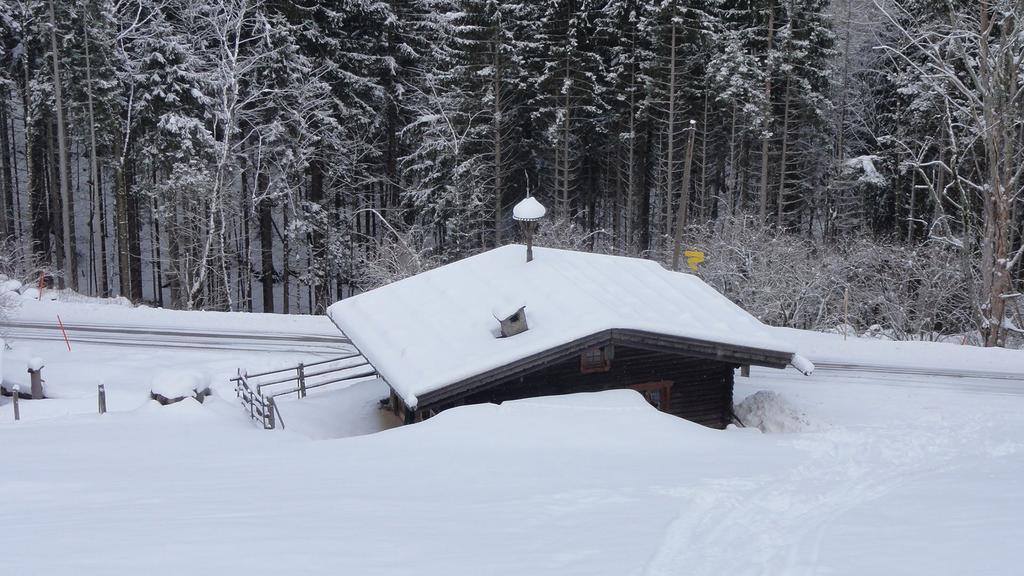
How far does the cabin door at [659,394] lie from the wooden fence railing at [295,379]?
7550 mm

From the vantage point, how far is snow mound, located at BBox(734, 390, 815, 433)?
57.9 ft

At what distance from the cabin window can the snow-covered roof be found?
1.00 m

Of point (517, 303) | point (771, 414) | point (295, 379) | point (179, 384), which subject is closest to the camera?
point (517, 303)

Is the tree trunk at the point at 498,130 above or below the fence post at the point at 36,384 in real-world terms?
above

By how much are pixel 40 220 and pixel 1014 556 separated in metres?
49.6

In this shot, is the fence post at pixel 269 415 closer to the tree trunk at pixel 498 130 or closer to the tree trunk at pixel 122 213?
the tree trunk at pixel 498 130

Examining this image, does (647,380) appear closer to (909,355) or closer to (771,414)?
(771,414)

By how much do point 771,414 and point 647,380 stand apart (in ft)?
11.4

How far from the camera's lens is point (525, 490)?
34.5 ft

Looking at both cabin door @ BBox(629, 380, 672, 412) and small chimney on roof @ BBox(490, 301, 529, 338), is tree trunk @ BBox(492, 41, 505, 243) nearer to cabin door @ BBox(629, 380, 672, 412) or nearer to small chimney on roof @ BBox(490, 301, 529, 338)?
cabin door @ BBox(629, 380, 672, 412)

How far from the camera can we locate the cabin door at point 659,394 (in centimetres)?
1700

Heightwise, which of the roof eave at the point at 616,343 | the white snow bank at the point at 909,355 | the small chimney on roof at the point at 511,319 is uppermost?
the small chimney on roof at the point at 511,319

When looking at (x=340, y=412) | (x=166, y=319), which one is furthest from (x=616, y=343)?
(x=166, y=319)

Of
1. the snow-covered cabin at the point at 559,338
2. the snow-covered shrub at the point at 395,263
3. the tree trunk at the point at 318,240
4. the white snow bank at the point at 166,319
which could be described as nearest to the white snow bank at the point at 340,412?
the snow-covered cabin at the point at 559,338
